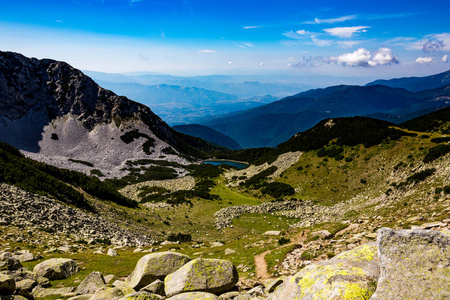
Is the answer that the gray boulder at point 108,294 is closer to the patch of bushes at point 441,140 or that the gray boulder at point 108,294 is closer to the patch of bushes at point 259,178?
the patch of bushes at point 441,140

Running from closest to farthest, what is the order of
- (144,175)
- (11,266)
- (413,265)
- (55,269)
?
(413,265) → (11,266) → (55,269) → (144,175)

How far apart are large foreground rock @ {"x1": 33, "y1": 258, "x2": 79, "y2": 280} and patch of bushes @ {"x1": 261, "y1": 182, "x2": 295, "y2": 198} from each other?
5085 centimetres

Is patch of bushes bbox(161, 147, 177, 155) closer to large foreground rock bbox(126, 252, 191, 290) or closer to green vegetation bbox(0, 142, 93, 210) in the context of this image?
green vegetation bbox(0, 142, 93, 210)

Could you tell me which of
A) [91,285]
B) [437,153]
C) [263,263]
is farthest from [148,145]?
[91,285]

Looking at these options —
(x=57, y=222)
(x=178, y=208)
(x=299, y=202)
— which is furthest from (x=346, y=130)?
(x=57, y=222)

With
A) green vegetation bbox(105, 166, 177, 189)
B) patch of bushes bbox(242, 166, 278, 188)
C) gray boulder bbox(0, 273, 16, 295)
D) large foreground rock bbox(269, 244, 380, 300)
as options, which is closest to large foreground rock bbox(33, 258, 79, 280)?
gray boulder bbox(0, 273, 16, 295)

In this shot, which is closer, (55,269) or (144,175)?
(55,269)

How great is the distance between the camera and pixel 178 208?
183 feet

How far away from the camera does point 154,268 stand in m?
12.1

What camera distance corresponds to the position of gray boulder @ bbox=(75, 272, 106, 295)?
12314 millimetres

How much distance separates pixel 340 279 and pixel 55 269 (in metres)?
16.9

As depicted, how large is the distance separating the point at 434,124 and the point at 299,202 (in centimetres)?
4725

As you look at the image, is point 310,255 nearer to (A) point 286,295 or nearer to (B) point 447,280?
(A) point 286,295

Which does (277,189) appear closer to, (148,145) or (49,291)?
(49,291)
